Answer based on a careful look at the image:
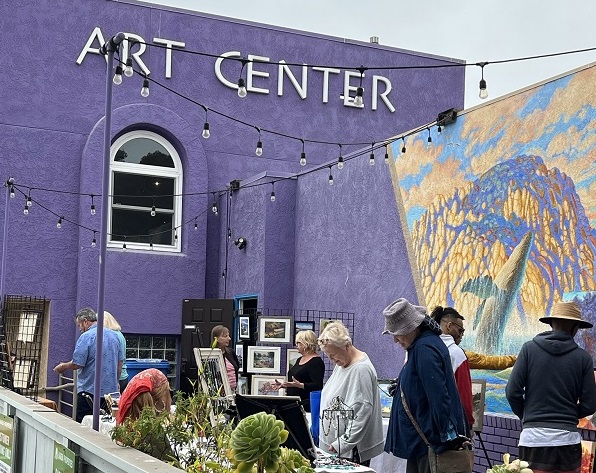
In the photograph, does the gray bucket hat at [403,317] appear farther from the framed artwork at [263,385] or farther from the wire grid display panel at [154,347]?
the wire grid display panel at [154,347]

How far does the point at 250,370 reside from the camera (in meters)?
12.0

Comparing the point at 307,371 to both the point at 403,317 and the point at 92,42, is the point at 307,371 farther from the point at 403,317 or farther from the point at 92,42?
the point at 92,42

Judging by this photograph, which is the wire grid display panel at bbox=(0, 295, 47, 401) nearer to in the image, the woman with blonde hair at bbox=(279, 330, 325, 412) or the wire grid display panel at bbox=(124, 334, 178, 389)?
the woman with blonde hair at bbox=(279, 330, 325, 412)

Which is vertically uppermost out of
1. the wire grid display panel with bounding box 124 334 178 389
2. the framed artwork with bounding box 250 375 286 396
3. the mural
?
the mural

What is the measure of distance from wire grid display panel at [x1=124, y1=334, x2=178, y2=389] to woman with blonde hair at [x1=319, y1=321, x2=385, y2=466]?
950 centimetres

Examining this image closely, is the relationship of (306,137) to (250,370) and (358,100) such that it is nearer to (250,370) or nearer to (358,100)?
(250,370)

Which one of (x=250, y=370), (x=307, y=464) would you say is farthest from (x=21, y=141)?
(x=307, y=464)

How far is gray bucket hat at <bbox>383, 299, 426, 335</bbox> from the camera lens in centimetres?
529

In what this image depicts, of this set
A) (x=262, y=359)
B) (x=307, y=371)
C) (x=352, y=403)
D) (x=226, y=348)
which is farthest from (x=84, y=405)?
(x=352, y=403)

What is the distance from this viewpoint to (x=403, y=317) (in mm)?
5305

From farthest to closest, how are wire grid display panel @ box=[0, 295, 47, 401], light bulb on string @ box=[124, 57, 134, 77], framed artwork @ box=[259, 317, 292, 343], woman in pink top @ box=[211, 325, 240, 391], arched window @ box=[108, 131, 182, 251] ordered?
arched window @ box=[108, 131, 182, 251] → framed artwork @ box=[259, 317, 292, 343] → woman in pink top @ box=[211, 325, 240, 391] → wire grid display panel @ box=[0, 295, 47, 401] → light bulb on string @ box=[124, 57, 134, 77]

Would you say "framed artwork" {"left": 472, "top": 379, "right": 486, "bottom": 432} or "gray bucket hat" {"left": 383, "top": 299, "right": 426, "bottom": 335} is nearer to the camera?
"gray bucket hat" {"left": 383, "top": 299, "right": 426, "bottom": 335}

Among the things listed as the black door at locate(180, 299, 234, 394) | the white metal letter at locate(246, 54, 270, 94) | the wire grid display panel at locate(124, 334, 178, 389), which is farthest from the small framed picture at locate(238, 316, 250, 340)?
the white metal letter at locate(246, 54, 270, 94)

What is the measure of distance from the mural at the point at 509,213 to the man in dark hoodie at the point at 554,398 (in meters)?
2.09
